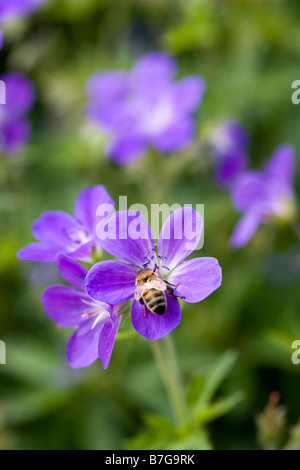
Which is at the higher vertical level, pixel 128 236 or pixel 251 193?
pixel 251 193

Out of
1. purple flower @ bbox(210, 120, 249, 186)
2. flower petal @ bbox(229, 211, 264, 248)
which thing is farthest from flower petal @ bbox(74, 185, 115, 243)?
purple flower @ bbox(210, 120, 249, 186)

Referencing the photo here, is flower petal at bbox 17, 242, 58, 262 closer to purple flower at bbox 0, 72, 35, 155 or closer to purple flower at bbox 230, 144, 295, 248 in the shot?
purple flower at bbox 230, 144, 295, 248

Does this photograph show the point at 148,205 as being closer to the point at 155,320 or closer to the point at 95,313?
the point at 95,313

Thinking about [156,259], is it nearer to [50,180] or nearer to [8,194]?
[8,194]

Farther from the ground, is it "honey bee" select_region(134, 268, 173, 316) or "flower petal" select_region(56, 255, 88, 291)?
"flower petal" select_region(56, 255, 88, 291)

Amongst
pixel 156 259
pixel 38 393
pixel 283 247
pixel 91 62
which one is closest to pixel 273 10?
pixel 91 62

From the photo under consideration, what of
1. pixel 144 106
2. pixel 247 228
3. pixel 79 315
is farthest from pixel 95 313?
pixel 144 106
